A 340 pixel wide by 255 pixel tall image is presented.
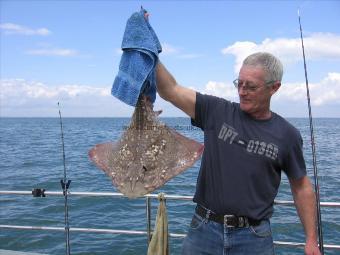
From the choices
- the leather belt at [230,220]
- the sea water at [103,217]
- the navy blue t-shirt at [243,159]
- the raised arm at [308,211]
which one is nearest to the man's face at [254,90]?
the navy blue t-shirt at [243,159]

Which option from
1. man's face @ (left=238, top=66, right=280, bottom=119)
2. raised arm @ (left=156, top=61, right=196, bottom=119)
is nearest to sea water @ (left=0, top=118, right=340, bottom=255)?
raised arm @ (left=156, top=61, right=196, bottom=119)

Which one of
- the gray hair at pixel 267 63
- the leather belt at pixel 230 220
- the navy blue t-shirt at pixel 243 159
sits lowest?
the leather belt at pixel 230 220

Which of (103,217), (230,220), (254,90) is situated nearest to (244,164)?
(230,220)

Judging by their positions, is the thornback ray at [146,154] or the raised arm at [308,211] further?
the raised arm at [308,211]

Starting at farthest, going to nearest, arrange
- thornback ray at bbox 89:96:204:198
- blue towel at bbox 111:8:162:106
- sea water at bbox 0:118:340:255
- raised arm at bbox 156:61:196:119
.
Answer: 1. sea water at bbox 0:118:340:255
2. raised arm at bbox 156:61:196:119
3. thornback ray at bbox 89:96:204:198
4. blue towel at bbox 111:8:162:106

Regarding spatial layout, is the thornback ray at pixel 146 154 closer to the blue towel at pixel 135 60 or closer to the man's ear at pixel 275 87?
the blue towel at pixel 135 60

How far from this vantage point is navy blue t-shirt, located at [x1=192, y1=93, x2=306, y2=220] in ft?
9.80

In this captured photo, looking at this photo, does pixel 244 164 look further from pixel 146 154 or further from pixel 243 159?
pixel 146 154

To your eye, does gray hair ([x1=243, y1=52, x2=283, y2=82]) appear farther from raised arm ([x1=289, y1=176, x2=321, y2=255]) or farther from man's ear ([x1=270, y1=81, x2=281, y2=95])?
raised arm ([x1=289, y1=176, x2=321, y2=255])

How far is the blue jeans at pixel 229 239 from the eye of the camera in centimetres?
302

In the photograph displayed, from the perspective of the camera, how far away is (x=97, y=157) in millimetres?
3213

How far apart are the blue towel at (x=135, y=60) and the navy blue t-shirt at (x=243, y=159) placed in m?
0.57

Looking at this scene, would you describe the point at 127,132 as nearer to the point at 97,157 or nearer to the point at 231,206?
the point at 97,157

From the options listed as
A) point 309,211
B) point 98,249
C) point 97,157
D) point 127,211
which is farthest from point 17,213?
point 309,211
